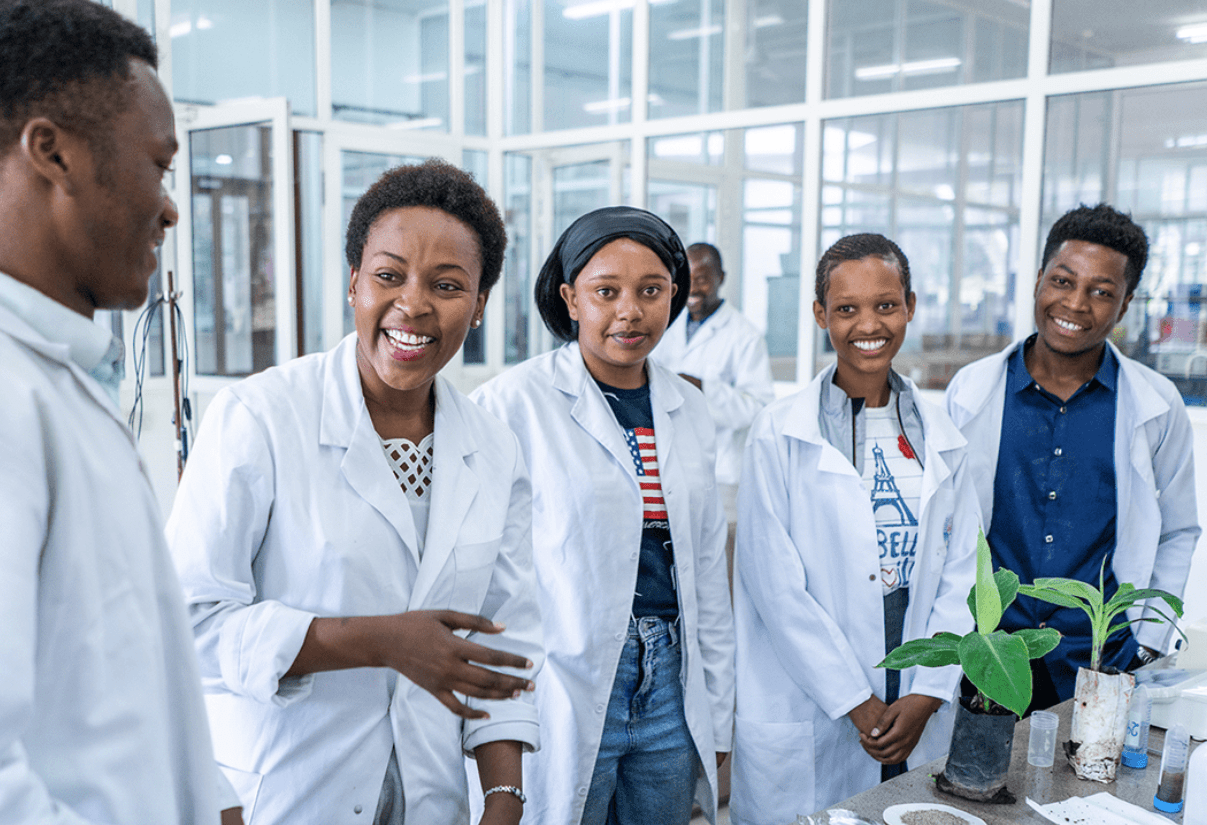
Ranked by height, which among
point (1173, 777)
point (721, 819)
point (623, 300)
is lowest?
point (721, 819)

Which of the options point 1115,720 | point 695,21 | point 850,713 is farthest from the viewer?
point 695,21

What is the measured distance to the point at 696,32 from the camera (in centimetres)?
513

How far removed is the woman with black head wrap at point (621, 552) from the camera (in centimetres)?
165

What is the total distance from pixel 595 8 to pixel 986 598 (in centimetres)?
492

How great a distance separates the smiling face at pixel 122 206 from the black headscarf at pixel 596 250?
1.07m

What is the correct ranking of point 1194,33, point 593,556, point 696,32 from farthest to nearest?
1. point 696,32
2. point 1194,33
3. point 593,556

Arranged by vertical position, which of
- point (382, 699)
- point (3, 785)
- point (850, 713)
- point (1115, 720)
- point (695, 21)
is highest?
point (695, 21)

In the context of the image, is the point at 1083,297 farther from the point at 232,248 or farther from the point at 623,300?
the point at 232,248

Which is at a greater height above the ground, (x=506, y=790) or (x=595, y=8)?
(x=595, y=8)

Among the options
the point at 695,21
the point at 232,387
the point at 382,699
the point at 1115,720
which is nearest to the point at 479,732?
the point at 382,699

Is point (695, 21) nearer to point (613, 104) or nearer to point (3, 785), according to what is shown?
point (613, 104)

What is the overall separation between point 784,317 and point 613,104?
167 centimetres

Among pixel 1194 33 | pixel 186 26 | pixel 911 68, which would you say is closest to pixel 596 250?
pixel 1194 33

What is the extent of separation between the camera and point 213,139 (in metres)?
4.63
